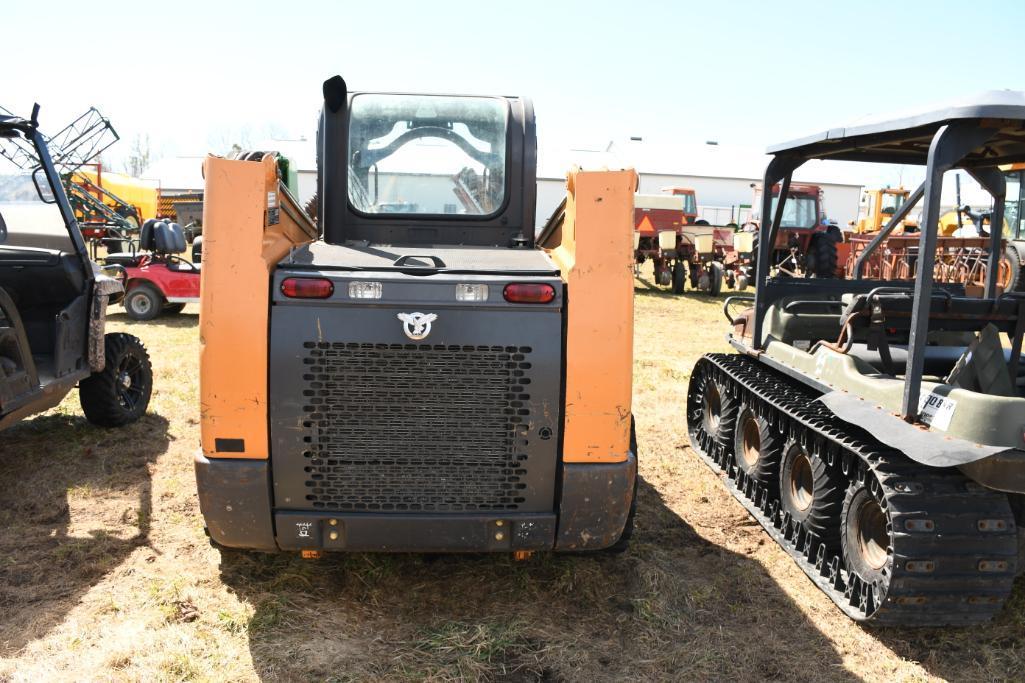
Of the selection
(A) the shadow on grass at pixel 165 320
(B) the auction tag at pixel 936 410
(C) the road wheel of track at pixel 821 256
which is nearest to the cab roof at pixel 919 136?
(B) the auction tag at pixel 936 410

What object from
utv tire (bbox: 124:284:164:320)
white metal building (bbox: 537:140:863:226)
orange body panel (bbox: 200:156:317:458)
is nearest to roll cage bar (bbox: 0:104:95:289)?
orange body panel (bbox: 200:156:317:458)

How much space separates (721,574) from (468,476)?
1658mm

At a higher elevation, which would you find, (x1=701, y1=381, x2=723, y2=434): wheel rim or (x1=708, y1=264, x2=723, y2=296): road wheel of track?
(x1=708, y1=264, x2=723, y2=296): road wheel of track

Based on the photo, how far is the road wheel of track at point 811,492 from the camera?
4344 mm

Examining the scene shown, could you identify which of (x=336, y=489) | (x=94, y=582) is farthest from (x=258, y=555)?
(x=336, y=489)

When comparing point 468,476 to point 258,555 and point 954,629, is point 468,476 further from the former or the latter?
point 954,629

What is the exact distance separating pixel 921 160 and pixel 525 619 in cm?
421

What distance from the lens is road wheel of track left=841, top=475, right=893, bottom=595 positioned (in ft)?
12.6

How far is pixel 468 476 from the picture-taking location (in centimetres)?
346

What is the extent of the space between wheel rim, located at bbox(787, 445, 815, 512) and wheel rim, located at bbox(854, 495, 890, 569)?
0.65m

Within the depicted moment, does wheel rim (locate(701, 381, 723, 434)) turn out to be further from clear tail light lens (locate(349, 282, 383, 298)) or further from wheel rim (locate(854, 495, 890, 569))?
clear tail light lens (locate(349, 282, 383, 298))

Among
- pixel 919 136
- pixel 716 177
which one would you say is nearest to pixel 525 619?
pixel 919 136

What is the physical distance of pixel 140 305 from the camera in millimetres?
12180

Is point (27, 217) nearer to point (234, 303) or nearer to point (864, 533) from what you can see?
point (234, 303)
